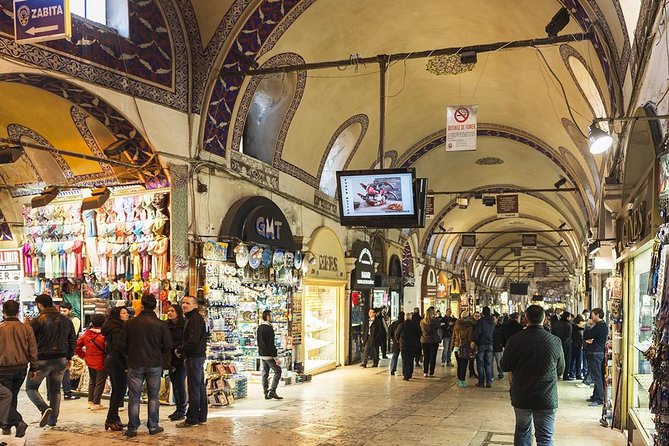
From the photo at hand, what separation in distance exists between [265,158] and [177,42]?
115 inches

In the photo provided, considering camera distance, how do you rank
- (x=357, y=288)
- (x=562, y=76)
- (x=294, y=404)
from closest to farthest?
1. (x=294, y=404)
2. (x=562, y=76)
3. (x=357, y=288)

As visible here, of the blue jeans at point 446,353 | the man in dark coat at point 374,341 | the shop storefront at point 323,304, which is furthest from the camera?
the blue jeans at point 446,353

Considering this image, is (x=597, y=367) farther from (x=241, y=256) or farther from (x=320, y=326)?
(x=320, y=326)

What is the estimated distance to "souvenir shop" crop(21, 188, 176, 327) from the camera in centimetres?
910

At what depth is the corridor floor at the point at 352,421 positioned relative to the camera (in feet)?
22.8

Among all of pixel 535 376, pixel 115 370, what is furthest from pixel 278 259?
pixel 535 376

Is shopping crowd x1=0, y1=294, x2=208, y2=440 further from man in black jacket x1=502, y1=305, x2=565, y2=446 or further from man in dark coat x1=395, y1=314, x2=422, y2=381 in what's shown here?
man in dark coat x1=395, y1=314, x2=422, y2=381

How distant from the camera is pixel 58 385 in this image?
24.2 ft

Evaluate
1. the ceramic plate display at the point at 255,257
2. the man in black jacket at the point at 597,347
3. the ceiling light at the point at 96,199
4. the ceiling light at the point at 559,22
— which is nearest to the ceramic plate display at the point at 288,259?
the ceramic plate display at the point at 255,257

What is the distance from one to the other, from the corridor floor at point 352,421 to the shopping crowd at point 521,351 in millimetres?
653

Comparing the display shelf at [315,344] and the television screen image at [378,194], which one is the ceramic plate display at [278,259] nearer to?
the display shelf at [315,344]

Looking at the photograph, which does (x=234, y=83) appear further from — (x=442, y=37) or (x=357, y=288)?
(x=357, y=288)

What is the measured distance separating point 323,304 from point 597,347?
6187 millimetres

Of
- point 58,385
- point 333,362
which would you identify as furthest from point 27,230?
point 333,362
